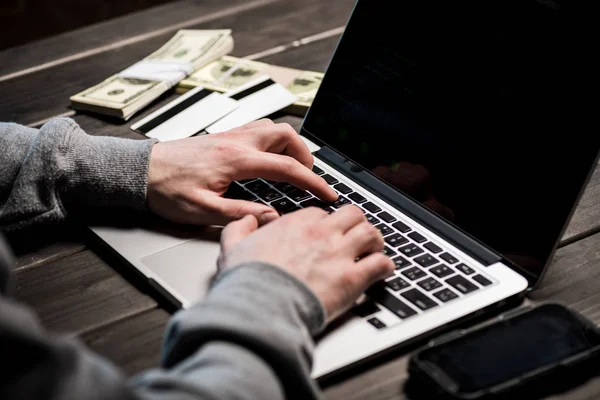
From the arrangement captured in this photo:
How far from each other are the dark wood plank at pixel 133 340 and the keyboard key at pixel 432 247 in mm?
291

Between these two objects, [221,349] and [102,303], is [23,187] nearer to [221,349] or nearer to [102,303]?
[102,303]

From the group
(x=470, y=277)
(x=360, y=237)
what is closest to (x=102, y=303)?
(x=360, y=237)

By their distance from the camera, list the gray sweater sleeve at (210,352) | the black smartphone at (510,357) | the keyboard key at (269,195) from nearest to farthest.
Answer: the gray sweater sleeve at (210,352) < the black smartphone at (510,357) < the keyboard key at (269,195)

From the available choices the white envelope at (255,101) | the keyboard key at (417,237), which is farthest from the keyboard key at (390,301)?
the white envelope at (255,101)

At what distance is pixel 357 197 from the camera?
1.02 metres

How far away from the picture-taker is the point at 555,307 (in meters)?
0.79

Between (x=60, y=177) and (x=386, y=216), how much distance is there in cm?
40

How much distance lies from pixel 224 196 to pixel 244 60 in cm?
49

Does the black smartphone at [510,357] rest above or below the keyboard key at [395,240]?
above

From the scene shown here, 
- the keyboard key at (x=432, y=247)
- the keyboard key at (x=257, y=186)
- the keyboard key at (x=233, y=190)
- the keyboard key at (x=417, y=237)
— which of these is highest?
the keyboard key at (x=432, y=247)

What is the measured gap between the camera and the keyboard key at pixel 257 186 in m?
1.05

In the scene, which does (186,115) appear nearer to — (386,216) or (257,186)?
(257,186)

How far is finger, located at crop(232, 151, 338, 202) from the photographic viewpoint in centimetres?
100

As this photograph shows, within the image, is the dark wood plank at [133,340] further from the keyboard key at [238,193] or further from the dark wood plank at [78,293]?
the keyboard key at [238,193]
